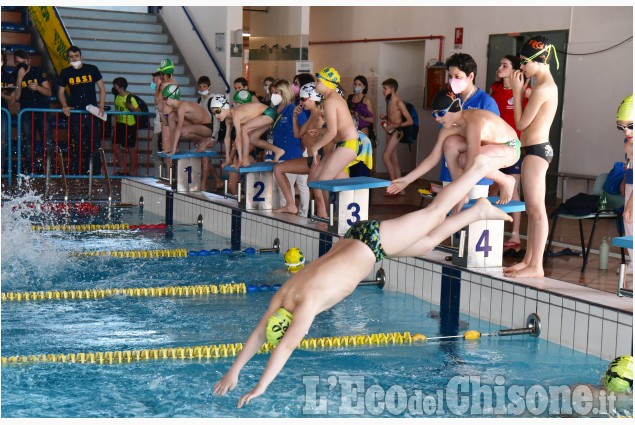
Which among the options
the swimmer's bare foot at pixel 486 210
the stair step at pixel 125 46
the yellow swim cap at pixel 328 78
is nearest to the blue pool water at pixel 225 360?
the swimmer's bare foot at pixel 486 210

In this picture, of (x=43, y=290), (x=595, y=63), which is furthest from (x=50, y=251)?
(x=595, y=63)

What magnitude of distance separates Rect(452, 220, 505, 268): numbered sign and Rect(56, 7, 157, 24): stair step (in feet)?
36.9

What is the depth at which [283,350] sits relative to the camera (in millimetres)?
3453

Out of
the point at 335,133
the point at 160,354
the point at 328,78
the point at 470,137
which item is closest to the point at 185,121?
the point at 328,78

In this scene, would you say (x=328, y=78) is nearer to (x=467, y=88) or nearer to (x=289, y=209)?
(x=289, y=209)

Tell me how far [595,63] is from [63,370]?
26.3 feet

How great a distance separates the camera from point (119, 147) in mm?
12688

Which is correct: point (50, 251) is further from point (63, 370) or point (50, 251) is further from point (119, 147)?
point (119, 147)

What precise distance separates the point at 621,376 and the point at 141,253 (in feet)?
15.1

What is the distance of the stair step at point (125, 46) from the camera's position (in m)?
14.8

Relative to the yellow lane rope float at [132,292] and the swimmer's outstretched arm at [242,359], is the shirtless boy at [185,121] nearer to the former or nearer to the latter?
the yellow lane rope float at [132,292]

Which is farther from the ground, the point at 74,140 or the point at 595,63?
the point at 595,63

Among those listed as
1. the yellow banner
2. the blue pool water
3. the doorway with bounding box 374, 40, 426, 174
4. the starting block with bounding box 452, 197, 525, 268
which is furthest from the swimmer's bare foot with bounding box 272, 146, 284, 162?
the yellow banner

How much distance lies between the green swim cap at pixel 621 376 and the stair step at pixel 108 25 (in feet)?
41.4
